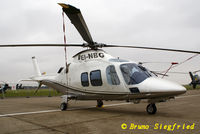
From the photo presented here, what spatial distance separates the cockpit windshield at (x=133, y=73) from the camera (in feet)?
25.8

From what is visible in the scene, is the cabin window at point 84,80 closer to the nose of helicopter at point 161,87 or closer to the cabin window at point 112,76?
the cabin window at point 112,76

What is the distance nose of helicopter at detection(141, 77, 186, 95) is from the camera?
695cm

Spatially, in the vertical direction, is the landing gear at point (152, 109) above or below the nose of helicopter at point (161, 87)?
below

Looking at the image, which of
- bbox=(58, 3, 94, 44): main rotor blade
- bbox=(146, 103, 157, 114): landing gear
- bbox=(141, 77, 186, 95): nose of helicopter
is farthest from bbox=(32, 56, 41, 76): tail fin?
bbox=(141, 77, 186, 95): nose of helicopter

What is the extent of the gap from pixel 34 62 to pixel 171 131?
516 inches

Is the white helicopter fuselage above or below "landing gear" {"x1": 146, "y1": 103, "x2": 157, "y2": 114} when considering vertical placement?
above

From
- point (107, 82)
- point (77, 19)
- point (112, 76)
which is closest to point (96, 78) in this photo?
point (107, 82)

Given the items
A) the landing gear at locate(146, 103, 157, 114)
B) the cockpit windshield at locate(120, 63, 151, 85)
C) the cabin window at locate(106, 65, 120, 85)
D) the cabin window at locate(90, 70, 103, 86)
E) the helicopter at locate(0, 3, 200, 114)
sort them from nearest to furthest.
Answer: the helicopter at locate(0, 3, 200, 114) < the cockpit windshield at locate(120, 63, 151, 85) < the landing gear at locate(146, 103, 157, 114) < the cabin window at locate(106, 65, 120, 85) < the cabin window at locate(90, 70, 103, 86)

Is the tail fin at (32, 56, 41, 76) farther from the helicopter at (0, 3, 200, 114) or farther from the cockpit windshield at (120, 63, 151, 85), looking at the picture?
the cockpit windshield at (120, 63, 151, 85)

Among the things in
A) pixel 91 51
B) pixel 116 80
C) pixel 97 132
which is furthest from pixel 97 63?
pixel 97 132

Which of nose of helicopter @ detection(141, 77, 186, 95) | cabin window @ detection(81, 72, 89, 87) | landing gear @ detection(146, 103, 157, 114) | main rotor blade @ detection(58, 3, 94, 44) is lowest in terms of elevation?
landing gear @ detection(146, 103, 157, 114)

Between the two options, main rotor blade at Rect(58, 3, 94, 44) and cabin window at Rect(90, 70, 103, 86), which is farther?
cabin window at Rect(90, 70, 103, 86)

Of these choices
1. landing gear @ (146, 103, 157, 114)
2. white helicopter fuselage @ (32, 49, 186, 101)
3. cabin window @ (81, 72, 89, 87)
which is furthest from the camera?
cabin window @ (81, 72, 89, 87)

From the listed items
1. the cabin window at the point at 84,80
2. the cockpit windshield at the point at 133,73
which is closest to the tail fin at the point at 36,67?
the cabin window at the point at 84,80
